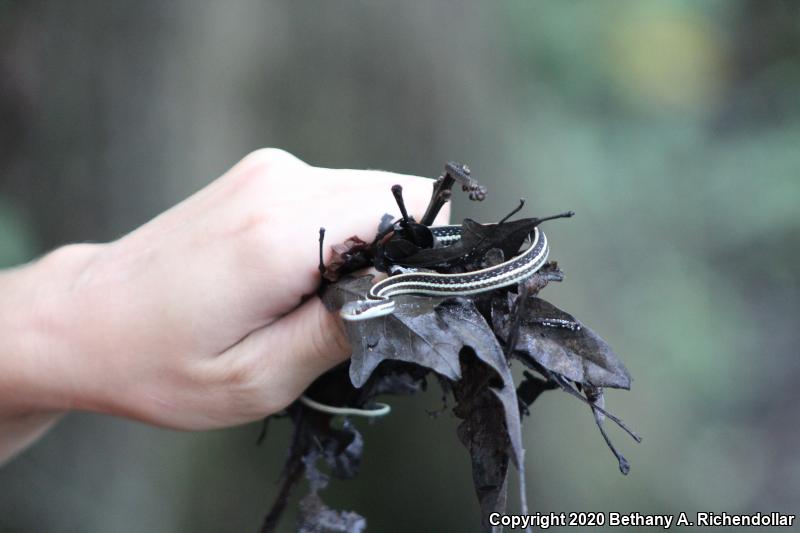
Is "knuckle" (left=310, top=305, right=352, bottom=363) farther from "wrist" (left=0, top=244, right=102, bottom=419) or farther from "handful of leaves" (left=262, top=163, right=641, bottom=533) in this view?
"wrist" (left=0, top=244, right=102, bottom=419)

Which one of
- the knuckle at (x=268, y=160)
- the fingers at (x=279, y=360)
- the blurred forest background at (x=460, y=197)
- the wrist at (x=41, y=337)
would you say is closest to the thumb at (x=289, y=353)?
the fingers at (x=279, y=360)

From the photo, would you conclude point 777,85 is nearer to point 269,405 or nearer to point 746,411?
point 746,411

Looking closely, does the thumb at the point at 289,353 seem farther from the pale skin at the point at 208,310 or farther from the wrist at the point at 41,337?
the wrist at the point at 41,337

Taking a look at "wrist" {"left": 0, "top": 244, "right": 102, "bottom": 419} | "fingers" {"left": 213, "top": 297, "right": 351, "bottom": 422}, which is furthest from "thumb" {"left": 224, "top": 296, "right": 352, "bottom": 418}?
"wrist" {"left": 0, "top": 244, "right": 102, "bottom": 419}

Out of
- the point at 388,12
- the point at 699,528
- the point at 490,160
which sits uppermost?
the point at 388,12

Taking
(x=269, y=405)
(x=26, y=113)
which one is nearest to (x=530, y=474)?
(x=269, y=405)

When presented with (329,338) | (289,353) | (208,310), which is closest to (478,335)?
(329,338)
